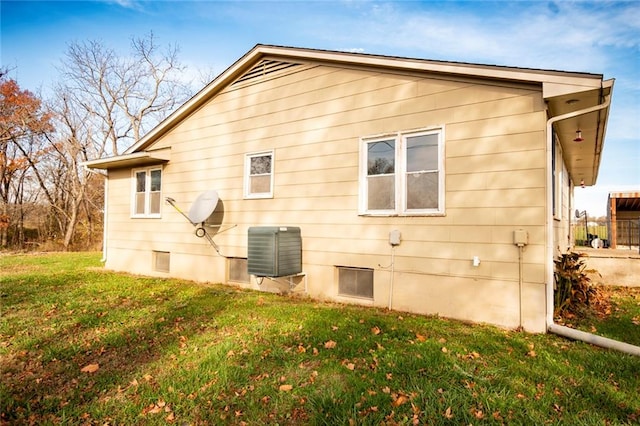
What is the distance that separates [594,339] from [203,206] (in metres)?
7.45

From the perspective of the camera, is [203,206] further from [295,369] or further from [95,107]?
[95,107]

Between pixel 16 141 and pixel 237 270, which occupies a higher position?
pixel 16 141

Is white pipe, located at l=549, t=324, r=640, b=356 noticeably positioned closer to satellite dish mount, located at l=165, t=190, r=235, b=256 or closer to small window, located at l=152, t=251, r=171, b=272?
satellite dish mount, located at l=165, t=190, r=235, b=256

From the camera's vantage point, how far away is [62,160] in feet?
73.8

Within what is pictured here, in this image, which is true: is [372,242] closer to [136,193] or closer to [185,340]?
[185,340]

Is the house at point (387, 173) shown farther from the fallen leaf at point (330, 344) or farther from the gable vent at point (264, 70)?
the fallen leaf at point (330, 344)

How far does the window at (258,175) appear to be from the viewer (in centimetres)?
794

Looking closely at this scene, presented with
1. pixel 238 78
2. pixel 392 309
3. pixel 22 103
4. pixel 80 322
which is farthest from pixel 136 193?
pixel 22 103

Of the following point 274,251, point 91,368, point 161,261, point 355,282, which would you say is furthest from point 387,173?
point 161,261

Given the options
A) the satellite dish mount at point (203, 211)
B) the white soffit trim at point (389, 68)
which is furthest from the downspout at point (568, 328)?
the satellite dish mount at point (203, 211)

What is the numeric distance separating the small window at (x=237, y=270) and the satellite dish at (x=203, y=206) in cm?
122

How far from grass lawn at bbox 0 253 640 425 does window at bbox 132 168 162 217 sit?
14.2ft

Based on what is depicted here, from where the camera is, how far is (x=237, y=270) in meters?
8.41

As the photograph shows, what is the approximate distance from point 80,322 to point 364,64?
6.38m
